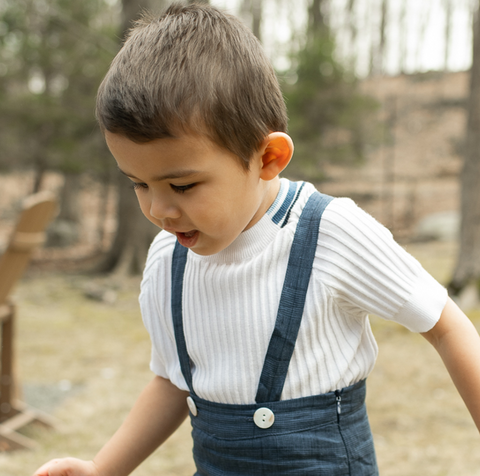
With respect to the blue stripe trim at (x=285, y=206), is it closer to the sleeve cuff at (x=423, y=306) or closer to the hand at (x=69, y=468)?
the sleeve cuff at (x=423, y=306)

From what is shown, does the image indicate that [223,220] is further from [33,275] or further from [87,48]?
[87,48]

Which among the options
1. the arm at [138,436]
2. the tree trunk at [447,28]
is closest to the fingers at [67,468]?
the arm at [138,436]

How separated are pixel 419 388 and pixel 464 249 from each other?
2.39 m

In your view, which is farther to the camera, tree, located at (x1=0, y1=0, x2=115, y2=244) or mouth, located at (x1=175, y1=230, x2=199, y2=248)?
tree, located at (x1=0, y1=0, x2=115, y2=244)

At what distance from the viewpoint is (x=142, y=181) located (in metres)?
0.88

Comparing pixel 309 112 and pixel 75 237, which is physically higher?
pixel 309 112

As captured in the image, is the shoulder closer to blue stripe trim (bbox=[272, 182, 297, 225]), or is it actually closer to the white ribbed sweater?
the white ribbed sweater

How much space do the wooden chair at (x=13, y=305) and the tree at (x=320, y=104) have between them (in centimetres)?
619

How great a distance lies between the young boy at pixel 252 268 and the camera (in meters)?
0.85

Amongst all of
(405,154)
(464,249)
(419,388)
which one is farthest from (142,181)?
(405,154)

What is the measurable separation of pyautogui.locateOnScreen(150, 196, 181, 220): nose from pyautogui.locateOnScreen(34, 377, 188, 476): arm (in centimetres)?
41

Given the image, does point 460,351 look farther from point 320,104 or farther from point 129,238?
point 320,104

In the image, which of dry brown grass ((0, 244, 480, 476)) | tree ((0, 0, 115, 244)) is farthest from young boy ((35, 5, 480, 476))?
tree ((0, 0, 115, 244))

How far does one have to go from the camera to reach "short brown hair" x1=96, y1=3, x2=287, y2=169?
827 millimetres
